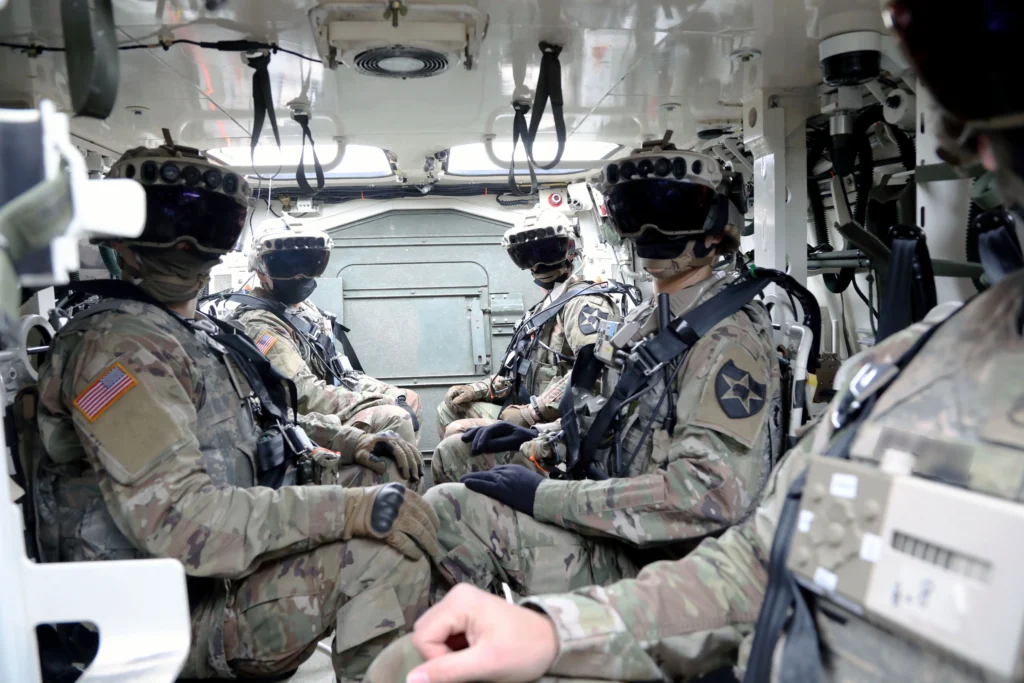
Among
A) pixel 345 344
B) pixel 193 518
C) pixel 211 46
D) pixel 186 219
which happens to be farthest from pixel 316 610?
pixel 345 344

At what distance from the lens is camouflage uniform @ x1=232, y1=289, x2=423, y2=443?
4.16 m

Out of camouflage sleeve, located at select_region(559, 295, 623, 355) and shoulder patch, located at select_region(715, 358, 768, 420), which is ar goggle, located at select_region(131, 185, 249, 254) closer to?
shoulder patch, located at select_region(715, 358, 768, 420)

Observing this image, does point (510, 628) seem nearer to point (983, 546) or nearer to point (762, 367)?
point (983, 546)

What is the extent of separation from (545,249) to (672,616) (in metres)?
3.55

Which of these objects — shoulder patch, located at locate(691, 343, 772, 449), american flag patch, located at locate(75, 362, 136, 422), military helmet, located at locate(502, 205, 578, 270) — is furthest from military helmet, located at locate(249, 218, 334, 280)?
shoulder patch, located at locate(691, 343, 772, 449)

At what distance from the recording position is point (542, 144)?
14.4 feet

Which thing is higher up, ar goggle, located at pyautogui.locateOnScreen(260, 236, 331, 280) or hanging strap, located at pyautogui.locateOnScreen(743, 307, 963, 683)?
ar goggle, located at pyautogui.locateOnScreen(260, 236, 331, 280)

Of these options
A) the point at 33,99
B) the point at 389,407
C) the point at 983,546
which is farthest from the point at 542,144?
the point at 983,546

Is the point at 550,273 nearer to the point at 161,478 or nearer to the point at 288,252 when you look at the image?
the point at 288,252

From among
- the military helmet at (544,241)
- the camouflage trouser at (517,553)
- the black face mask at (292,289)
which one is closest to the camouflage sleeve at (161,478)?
the camouflage trouser at (517,553)

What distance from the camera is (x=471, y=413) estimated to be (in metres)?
4.95

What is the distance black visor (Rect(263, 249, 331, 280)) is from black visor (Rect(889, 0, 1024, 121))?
152 inches

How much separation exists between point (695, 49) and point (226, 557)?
2216 mm

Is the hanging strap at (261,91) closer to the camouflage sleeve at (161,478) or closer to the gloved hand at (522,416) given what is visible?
the camouflage sleeve at (161,478)
